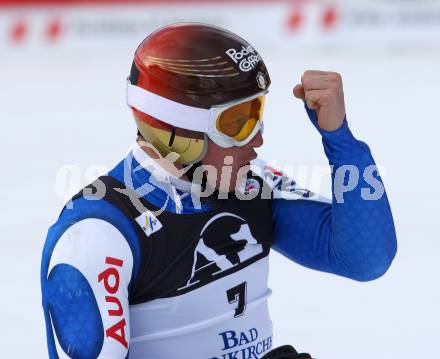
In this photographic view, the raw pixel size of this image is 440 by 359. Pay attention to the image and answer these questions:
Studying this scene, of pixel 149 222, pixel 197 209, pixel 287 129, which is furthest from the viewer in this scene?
pixel 287 129

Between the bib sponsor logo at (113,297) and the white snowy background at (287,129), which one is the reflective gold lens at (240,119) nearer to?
the bib sponsor logo at (113,297)

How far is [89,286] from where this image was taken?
197 cm

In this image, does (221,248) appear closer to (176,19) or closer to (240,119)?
(240,119)

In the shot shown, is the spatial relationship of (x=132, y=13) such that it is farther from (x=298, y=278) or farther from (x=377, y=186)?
(x=377, y=186)

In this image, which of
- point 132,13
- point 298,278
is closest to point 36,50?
point 132,13

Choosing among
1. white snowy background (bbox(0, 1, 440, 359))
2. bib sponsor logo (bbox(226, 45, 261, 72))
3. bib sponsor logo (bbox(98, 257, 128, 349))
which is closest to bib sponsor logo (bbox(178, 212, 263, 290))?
bib sponsor logo (bbox(98, 257, 128, 349))

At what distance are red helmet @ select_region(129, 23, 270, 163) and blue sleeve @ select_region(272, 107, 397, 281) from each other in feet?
0.70

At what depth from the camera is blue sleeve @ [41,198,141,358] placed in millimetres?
1967

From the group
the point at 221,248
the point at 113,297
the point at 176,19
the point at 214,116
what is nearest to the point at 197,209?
the point at 221,248

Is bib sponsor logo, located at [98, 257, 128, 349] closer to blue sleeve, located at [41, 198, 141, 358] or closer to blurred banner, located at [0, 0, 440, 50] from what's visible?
blue sleeve, located at [41, 198, 141, 358]

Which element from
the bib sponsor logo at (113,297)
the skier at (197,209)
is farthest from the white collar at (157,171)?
the bib sponsor logo at (113,297)

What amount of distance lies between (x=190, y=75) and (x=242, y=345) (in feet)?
2.14

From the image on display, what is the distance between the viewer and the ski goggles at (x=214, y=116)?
2.14 metres

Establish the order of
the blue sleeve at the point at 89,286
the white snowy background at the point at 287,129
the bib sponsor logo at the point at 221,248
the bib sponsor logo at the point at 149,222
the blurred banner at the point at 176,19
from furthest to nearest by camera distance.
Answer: the blurred banner at the point at 176,19, the white snowy background at the point at 287,129, the bib sponsor logo at the point at 221,248, the bib sponsor logo at the point at 149,222, the blue sleeve at the point at 89,286
